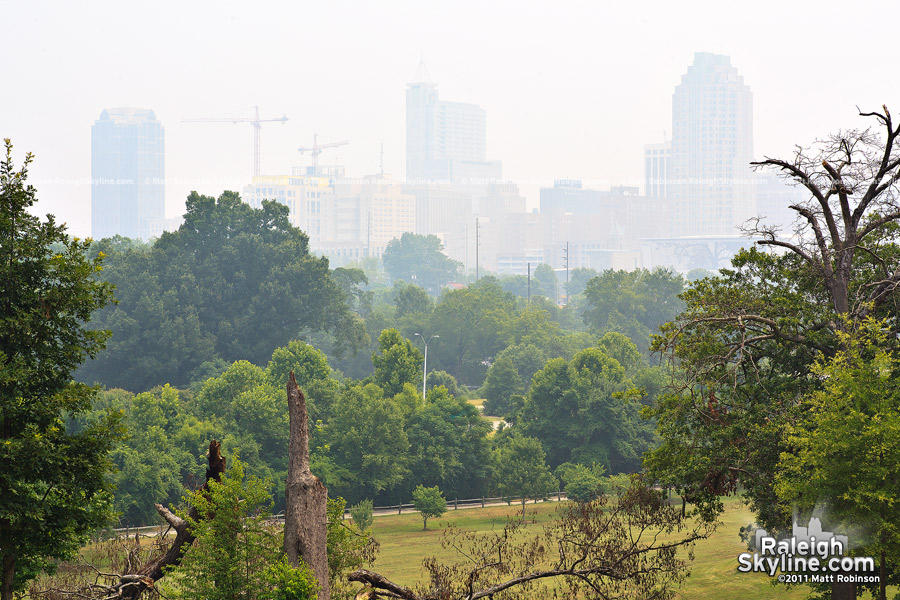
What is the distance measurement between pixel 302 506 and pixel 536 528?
3369cm

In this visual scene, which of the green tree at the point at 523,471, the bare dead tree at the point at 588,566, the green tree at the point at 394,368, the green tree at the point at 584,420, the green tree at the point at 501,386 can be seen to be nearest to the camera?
the bare dead tree at the point at 588,566

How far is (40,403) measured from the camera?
14906 mm

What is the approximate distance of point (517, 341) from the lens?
9756 centimetres

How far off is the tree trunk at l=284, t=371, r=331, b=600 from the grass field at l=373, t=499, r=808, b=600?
56.4ft

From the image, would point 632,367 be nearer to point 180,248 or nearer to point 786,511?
point 180,248

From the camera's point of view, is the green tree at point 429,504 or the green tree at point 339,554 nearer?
the green tree at point 339,554

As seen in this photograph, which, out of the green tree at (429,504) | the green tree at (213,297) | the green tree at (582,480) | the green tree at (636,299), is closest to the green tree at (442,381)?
the green tree at (213,297)

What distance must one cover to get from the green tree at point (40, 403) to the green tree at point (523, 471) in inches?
1508

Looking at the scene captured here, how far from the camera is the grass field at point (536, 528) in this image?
30.3 m

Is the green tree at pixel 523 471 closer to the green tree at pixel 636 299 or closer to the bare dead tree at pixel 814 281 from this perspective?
the bare dead tree at pixel 814 281

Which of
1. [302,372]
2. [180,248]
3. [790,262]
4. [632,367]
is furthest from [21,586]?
[180,248]

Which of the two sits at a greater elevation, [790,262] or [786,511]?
[790,262]

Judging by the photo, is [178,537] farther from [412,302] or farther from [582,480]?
[412,302]

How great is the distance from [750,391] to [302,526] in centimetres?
1227
